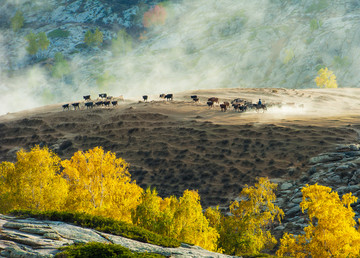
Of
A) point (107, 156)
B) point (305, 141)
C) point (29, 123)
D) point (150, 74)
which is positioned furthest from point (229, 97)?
point (150, 74)

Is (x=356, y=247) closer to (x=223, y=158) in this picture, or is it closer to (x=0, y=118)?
(x=223, y=158)

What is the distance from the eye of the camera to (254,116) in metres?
73.4

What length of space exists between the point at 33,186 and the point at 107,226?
18057 millimetres

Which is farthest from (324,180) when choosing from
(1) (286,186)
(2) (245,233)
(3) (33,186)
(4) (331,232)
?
(3) (33,186)

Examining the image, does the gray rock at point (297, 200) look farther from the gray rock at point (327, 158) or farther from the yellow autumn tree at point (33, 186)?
the yellow autumn tree at point (33, 186)

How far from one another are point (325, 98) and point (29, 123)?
67.5 metres

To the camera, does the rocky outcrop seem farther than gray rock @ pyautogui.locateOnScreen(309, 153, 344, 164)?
No

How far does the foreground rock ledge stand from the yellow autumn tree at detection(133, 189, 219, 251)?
636cm

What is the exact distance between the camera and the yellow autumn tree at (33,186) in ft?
123

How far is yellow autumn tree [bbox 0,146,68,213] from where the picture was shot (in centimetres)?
3756

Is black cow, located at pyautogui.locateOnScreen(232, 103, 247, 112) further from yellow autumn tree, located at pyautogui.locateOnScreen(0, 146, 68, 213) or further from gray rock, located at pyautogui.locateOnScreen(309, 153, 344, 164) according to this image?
yellow autumn tree, located at pyautogui.locateOnScreen(0, 146, 68, 213)

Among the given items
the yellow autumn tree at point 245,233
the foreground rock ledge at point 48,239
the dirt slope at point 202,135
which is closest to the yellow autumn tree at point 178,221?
the yellow autumn tree at point 245,233

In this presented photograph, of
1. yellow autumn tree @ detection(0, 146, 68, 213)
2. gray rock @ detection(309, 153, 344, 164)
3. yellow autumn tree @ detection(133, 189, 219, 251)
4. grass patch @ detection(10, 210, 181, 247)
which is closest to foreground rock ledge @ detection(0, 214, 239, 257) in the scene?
grass patch @ detection(10, 210, 181, 247)

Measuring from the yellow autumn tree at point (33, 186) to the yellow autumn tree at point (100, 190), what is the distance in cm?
143
